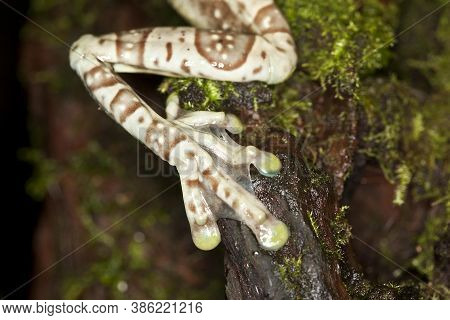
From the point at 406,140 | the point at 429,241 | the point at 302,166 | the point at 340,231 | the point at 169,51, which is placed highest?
the point at 169,51

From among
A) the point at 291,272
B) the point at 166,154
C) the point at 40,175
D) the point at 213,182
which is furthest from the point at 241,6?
the point at 40,175

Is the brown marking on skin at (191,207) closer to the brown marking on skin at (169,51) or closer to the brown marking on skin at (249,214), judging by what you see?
the brown marking on skin at (249,214)

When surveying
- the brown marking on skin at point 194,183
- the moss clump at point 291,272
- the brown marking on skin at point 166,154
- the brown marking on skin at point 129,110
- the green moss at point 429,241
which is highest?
the brown marking on skin at point 129,110

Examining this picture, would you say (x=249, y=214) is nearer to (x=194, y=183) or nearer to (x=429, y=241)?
(x=194, y=183)

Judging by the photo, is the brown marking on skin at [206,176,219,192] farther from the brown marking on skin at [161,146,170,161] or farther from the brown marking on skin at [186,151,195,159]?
the brown marking on skin at [161,146,170,161]

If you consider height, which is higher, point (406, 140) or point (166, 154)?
point (166, 154)

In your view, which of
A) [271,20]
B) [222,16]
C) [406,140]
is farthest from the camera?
[406,140]

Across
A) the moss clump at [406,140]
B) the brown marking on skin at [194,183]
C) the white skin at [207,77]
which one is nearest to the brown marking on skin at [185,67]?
the white skin at [207,77]
